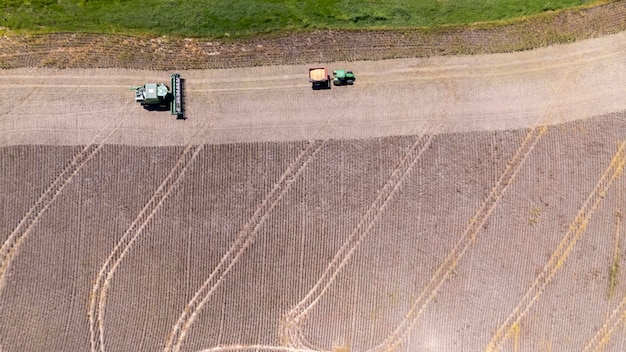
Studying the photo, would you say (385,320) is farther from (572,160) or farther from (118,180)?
(118,180)

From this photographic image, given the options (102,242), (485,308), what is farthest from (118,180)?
(485,308)

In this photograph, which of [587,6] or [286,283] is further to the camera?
[587,6]

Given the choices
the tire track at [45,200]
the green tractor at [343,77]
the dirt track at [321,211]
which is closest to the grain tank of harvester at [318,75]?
the green tractor at [343,77]

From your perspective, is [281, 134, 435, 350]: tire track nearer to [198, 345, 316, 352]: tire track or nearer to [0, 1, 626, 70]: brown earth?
[198, 345, 316, 352]: tire track

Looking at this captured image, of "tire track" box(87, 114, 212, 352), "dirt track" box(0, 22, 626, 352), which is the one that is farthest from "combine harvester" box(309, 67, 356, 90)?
"tire track" box(87, 114, 212, 352)

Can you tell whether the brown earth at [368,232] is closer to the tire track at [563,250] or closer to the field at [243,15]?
the tire track at [563,250]

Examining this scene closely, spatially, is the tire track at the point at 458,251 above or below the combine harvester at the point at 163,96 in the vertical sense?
below

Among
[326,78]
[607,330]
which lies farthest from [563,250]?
[326,78]
